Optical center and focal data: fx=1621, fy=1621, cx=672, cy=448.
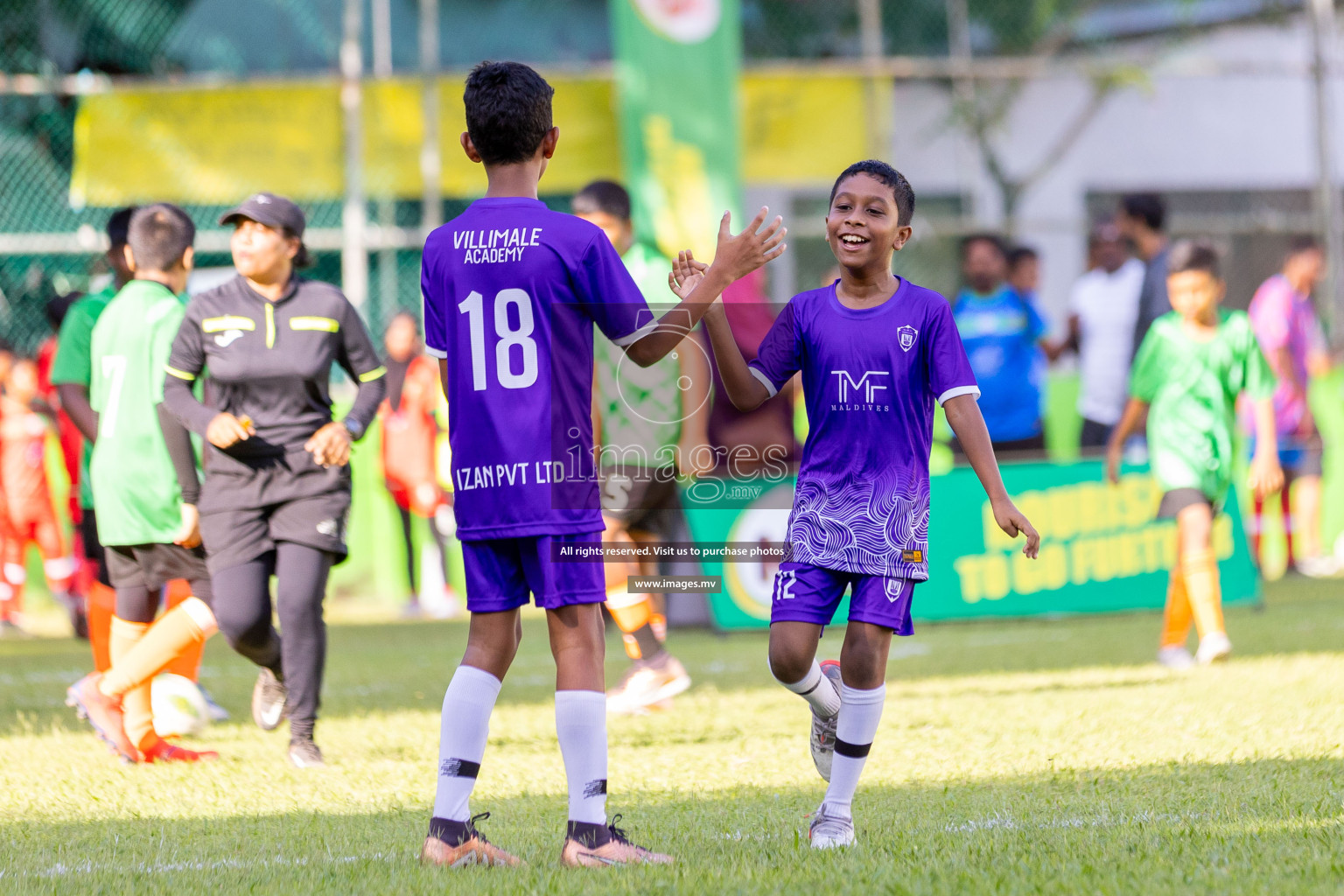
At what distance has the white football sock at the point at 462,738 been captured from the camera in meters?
3.86

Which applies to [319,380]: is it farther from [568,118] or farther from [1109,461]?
[568,118]

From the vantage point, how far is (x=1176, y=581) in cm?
837

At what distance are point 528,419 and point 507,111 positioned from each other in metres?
0.75

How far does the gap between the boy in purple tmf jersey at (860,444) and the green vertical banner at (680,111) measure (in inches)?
344

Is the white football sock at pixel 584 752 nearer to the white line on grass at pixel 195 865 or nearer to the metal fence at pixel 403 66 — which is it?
the white line on grass at pixel 195 865

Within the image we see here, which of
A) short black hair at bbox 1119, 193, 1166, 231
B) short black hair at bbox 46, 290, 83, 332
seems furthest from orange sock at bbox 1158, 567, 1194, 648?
short black hair at bbox 46, 290, 83, 332

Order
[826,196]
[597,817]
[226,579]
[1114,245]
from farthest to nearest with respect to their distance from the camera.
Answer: [826,196]
[1114,245]
[226,579]
[597,817]

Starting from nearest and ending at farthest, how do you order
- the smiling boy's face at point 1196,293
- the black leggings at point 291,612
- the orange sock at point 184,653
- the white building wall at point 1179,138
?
the black leggings at point 291,612 → the orange sock at point 184,653 → the smiling boy's face at point 1196,293 → the white building wall at point 1179,138

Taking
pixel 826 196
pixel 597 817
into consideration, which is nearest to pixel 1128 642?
pixel 597 817

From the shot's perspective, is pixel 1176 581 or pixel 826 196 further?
pixel 826 196

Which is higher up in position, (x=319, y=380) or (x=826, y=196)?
(x=826, y=196)

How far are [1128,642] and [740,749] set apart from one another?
167 inches

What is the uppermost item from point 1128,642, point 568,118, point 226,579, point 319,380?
point 568,118

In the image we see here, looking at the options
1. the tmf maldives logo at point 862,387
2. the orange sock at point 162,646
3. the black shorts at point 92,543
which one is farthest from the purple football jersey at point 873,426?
the black shorts at point 92,543
